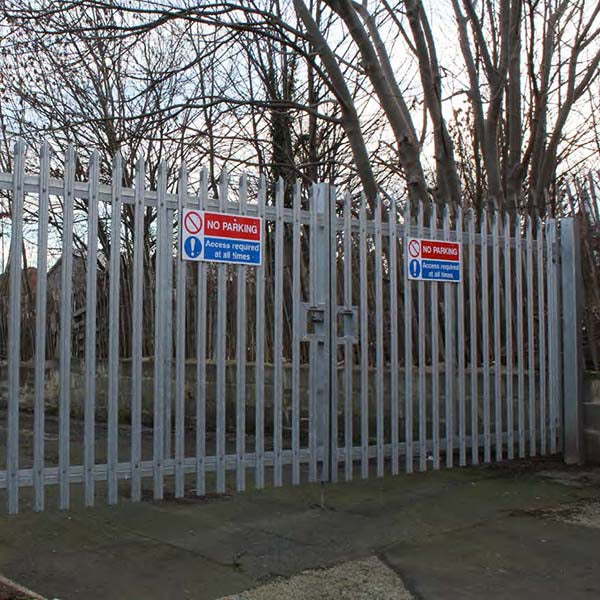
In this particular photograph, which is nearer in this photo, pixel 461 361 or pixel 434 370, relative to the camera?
pixel 434 370

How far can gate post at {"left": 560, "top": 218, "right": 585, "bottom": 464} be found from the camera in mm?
7430

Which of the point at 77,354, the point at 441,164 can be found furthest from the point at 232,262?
the point at 77,354

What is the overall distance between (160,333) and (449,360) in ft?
9.28

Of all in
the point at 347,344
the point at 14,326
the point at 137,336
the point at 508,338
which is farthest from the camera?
the point at 508,338

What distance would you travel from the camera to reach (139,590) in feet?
13.2

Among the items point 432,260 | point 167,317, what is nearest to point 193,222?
point 167,317

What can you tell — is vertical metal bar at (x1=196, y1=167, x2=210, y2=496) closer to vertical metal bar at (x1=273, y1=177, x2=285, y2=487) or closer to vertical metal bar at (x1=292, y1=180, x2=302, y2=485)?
vertical metal bar at (x1=273, y1=177, x2=285, y2=487)

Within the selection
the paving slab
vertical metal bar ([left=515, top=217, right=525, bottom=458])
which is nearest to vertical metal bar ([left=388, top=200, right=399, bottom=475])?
the paving slab

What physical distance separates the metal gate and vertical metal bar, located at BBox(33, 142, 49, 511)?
12 mm

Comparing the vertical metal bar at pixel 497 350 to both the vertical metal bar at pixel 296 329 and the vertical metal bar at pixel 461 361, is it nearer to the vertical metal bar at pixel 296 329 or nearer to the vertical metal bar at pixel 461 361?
the vertical metal bar at pixel 461 361

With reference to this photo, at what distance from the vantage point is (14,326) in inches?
184

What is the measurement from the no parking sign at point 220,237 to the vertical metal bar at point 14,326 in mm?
1101

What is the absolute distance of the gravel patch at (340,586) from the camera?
394 cm

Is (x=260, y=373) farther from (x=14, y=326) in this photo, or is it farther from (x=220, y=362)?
(x=14, y=326)
